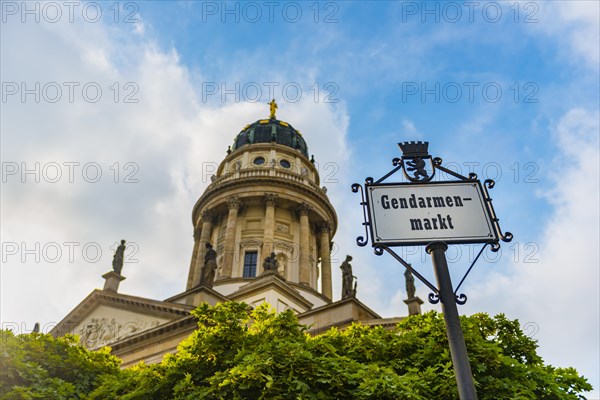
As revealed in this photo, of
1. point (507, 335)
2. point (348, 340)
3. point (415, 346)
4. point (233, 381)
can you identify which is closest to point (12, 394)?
point (233, 381)

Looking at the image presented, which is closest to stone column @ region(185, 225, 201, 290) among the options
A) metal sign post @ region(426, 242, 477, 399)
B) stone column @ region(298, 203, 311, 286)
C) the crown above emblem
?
stone column @ region(298, 203, 311, 286)

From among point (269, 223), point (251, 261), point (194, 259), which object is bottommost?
point (251, 261)

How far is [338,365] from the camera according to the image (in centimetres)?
1017

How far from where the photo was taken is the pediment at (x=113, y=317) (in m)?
25.8

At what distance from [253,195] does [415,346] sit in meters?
28.8

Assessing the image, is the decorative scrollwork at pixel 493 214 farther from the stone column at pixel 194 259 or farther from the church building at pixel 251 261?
the stone column at pixel 194 259

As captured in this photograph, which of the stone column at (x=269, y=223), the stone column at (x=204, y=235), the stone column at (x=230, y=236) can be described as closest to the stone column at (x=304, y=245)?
the stone column at (x=269, y=223)

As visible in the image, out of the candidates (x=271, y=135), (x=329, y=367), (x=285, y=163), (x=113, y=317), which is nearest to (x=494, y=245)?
(x=329, y=367)

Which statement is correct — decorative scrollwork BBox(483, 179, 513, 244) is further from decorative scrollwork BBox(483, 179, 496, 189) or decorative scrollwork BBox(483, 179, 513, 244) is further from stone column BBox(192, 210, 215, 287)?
stone column BBox(192, 210, 215, 287)

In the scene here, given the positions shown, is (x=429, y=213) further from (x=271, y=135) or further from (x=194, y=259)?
(x=271, y=135)

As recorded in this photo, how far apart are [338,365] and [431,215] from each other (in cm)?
614

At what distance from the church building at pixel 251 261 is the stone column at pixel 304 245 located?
77mm

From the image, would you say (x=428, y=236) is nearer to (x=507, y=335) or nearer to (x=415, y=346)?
(x=415, y=346)

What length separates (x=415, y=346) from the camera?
11766 millimetres
